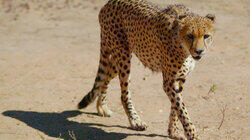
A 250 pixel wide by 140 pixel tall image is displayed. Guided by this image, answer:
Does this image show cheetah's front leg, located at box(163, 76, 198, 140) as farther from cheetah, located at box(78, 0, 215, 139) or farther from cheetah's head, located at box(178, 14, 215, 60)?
cheetah's head, located at box(178, 14, 215, 60)

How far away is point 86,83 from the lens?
7.34 m

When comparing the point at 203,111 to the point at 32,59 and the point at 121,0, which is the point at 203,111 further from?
the point at 32,59

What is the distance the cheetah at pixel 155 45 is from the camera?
429 centimetres

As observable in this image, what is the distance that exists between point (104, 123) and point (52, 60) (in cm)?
307

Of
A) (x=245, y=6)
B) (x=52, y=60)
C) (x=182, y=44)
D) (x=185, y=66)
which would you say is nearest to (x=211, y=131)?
(x=185, y=66)

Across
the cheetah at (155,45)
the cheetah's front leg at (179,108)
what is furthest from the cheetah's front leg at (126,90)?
the cheetah's front leg at (179,108)

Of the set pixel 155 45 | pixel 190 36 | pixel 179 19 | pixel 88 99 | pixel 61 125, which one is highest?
pixel 179 19

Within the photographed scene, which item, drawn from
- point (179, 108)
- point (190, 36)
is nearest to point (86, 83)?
point (179, 108)

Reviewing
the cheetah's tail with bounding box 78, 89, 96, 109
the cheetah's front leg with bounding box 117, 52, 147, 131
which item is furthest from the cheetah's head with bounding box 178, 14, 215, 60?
the cheetah's tail with bounding box 78, 89, 96, 109

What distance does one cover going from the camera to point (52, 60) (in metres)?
8.41

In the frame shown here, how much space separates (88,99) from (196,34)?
2354mm

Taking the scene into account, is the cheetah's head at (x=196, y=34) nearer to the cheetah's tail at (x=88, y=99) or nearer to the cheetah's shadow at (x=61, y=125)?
the cheetah's shadow at (x=61, y=125)

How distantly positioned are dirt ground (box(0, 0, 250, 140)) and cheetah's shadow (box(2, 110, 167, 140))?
13 millimetres

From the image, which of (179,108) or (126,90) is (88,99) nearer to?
(126,90)
